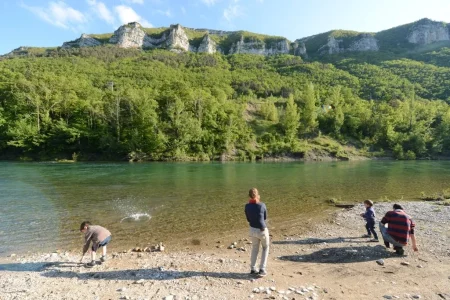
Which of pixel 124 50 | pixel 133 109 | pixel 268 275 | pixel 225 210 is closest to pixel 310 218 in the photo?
pixel 225 210

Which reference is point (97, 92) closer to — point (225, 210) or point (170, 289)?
point (225, 210)

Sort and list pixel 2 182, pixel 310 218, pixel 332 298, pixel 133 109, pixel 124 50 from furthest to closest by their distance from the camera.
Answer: pixel 124 50 → pixel 133 109 → pixel 2 182 → pixel 310 218 → pixel 332 298

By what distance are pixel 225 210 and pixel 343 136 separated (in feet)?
272

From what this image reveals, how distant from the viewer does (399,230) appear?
430 inches

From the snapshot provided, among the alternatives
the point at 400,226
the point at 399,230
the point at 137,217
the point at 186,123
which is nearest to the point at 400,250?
the point at 399,230

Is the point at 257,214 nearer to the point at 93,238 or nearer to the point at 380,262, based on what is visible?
the point at 380,262

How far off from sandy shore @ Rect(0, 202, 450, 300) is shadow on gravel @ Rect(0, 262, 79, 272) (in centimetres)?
4

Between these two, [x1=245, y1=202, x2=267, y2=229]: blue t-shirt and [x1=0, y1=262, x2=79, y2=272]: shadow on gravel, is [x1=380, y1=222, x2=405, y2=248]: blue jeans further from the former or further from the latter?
[x1=0, y1=262, x2=79, y2=272]: shadow on gravel

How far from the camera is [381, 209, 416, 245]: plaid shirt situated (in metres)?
10.8

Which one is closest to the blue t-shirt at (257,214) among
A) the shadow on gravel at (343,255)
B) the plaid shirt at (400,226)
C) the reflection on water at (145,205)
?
the shadow on gravel at (343,255)

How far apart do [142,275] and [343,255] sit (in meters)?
7.97

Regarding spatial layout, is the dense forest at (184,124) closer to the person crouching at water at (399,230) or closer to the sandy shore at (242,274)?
the sandy shore at (242,274)

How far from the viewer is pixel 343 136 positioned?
91375 mm

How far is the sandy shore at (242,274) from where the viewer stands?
8023mm
